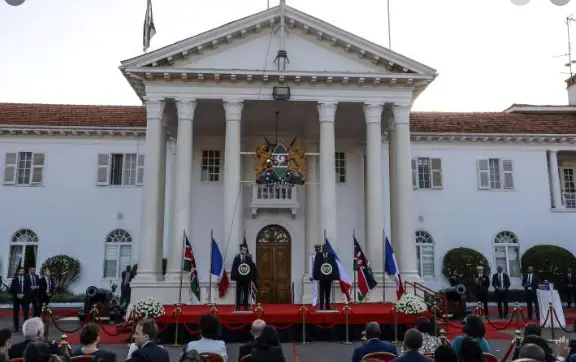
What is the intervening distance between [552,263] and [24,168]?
83.4 ft

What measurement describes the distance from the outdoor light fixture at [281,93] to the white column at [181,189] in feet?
9.71

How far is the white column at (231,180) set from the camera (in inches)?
746

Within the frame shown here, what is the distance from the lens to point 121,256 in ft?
84.5

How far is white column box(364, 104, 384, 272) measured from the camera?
1922 cm

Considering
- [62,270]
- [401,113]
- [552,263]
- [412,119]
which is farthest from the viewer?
[412,119]

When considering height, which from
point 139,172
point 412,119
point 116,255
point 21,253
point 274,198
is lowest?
point 116,255

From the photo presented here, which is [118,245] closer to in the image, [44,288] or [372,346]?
[44,288]

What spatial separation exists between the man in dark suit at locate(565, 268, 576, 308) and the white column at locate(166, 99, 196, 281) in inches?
646

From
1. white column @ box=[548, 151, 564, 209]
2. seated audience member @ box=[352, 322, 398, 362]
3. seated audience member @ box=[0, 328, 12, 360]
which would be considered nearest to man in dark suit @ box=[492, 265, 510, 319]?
white column @ box=[548, 151, 564, 209]

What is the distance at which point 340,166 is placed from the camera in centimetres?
2423

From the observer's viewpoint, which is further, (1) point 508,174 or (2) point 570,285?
(1) point 508,174

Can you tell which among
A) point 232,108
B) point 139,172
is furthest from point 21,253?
point 232,108

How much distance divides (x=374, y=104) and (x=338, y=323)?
8.86 m

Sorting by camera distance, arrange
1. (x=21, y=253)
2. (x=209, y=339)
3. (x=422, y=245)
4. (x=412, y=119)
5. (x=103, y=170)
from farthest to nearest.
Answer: (x=412, y=119) → (x=422, y=245) → (x=103, y=170) → (x=21, y=253) → (x=209, y=339)
